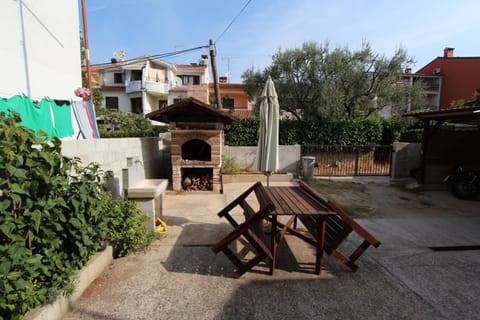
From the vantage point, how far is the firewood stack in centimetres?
723

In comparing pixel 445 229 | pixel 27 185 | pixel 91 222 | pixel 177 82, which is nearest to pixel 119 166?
pixel 91 222

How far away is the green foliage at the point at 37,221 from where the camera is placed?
1.69 m

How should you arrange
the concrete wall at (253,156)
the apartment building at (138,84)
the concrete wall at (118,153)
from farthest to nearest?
the apartment building at (138,84)
the concrete wall at (253,156)
the concrete wall at (118,153)

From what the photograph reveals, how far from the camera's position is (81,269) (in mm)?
Answer: 2484

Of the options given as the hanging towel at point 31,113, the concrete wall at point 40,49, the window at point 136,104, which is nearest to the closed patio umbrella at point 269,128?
the hanging towel at point 31,113

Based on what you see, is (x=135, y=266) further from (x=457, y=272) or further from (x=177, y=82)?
(x=177, y=82)

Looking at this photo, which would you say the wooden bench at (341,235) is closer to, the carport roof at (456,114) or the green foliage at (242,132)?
the carport roof at (456,114)

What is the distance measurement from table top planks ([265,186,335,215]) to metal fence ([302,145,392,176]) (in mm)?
6216

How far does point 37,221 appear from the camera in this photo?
1884 mm

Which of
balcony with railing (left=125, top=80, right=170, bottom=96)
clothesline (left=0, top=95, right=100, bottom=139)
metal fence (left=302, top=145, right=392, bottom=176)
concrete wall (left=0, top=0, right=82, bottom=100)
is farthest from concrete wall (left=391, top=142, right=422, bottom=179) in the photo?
balcony with railing (left=125, top=80, right=170, bottom=96)

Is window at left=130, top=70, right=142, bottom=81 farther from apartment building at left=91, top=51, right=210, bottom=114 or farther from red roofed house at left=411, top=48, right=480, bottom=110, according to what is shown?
red roofed house at left=411, top=48, right=480, bottom=110

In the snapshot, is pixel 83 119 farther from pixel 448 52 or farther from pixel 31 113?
pixel 448 52

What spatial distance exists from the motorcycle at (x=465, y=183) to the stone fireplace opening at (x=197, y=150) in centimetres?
788

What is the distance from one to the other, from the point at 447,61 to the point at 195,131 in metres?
33.6
